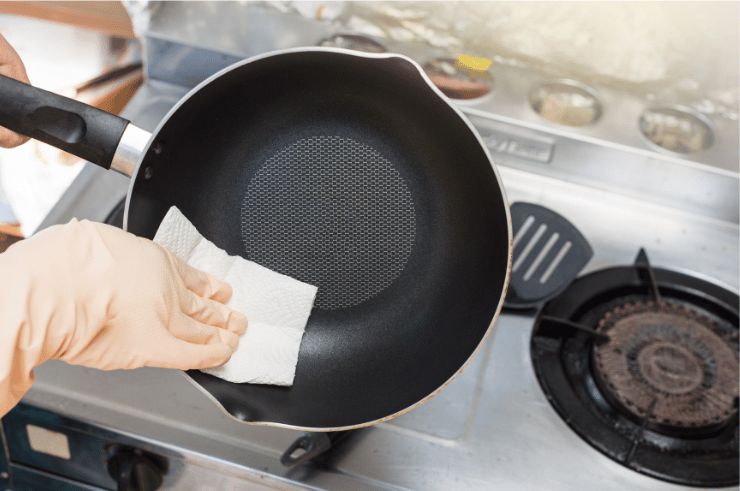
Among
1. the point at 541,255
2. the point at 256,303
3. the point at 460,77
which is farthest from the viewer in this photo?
the point at 460,77

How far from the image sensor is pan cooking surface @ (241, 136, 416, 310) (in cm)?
82

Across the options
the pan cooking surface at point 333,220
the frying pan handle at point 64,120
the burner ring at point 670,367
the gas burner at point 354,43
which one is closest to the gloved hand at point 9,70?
the frying pan handle at point 64,120

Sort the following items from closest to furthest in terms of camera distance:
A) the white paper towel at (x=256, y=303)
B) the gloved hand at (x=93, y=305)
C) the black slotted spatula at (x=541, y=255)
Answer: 1. the gloved hand at (x=93, y=305)
2. the white paper towel at (x=256, y=303)
3. the black slotted spatula at (x=541, y=255)

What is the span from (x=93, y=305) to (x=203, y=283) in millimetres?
115

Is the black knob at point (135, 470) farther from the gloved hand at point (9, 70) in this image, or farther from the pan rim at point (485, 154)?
the gloved hand at point (9, 70)

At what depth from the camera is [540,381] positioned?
93 cm

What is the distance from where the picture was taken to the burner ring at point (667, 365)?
0.91m

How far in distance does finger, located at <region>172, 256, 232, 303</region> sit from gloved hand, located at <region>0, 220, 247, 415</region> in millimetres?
13

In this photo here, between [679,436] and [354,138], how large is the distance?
53cm

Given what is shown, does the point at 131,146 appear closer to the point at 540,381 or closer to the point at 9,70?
the point at 9,70

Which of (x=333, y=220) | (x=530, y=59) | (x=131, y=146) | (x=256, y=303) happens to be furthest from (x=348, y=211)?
(x=530, y=59)

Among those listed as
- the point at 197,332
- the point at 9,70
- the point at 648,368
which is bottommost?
the point at 648,368

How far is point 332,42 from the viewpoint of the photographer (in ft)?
3.85

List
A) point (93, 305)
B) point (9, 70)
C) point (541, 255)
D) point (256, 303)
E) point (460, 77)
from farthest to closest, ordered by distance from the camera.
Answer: point (460, 77) < point (541, 255) < point (9, 70) < point (256, 303) < point (93, 305)
